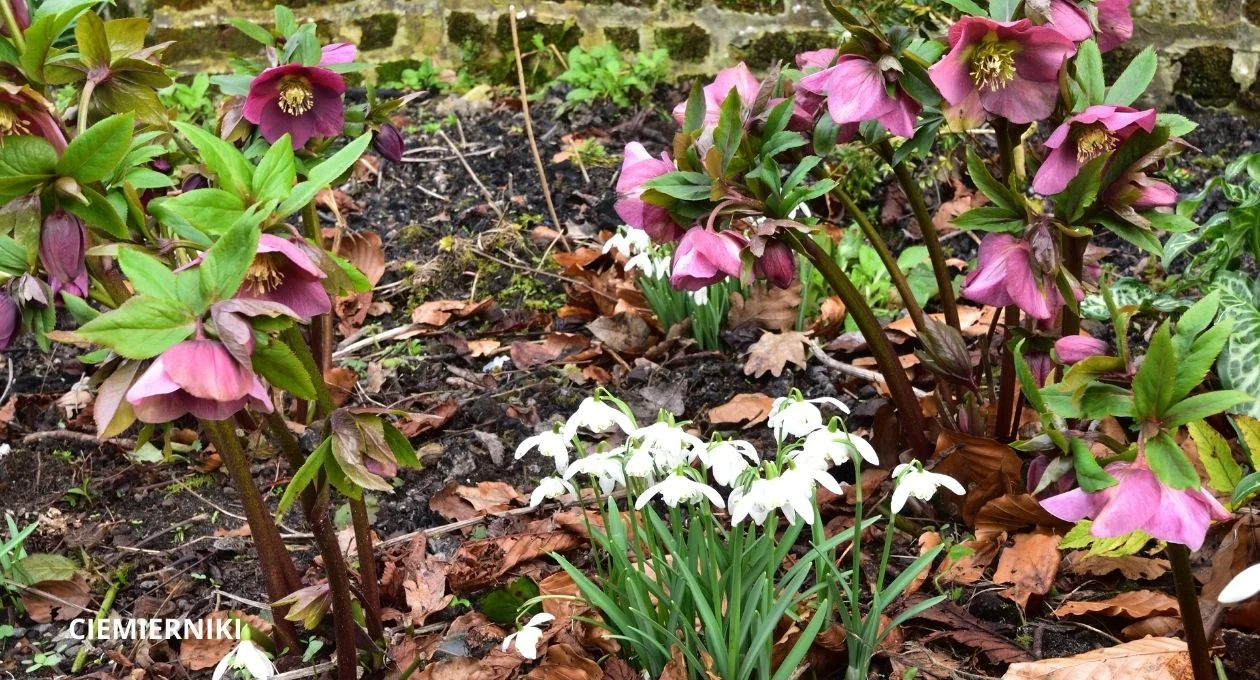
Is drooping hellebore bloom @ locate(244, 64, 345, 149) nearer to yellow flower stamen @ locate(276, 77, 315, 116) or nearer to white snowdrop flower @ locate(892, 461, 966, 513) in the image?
yellow flower stamen @ locate(276, 77, 315, 116)

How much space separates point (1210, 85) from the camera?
9.96 feet

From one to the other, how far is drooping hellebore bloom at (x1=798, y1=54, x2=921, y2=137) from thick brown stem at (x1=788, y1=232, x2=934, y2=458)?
0.17 metres

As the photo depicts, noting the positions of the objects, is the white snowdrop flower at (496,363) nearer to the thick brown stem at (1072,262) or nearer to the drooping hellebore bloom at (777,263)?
the drooping hellebore bloom at (777,263)

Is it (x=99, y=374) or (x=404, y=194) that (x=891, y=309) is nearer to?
(x=404, y=194)

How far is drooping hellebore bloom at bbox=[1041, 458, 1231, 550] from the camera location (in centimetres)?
99

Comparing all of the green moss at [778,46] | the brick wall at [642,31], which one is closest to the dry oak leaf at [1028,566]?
the brick wall at [642,31]

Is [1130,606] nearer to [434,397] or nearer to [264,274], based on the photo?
[264,274]

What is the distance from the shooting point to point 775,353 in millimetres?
2246

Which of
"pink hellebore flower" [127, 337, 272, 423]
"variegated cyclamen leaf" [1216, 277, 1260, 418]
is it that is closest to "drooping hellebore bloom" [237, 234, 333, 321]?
"pink hellebore flower" [127, 337, 272, 423]

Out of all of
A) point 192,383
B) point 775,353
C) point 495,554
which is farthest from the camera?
point 775,353

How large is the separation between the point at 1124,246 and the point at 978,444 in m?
1.34

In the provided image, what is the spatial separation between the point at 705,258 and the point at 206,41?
2962 millimetres

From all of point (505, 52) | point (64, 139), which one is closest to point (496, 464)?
point (64, 139)

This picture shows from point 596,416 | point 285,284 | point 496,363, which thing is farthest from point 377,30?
point 285,284
